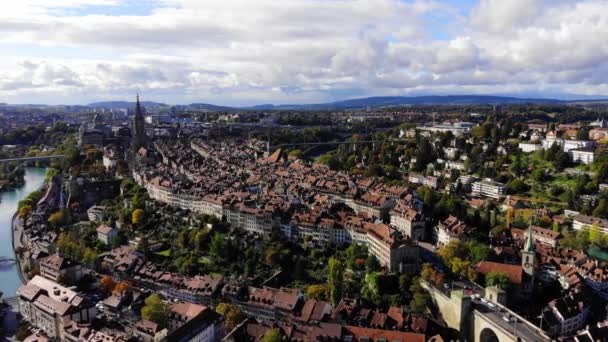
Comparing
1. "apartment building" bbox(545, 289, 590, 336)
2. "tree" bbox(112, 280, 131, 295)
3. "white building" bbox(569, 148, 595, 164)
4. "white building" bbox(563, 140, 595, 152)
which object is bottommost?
"apartment building" bbox(545, 289, 590, 336)

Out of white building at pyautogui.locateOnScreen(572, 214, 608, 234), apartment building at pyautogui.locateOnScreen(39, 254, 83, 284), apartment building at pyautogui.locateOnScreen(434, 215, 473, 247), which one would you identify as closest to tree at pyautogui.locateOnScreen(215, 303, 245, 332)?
apartment building at pyautogui.locateOnScreen(39, 254, 83, 284)

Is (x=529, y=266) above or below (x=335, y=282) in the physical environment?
above

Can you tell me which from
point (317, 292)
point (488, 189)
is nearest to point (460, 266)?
point (317, 292)

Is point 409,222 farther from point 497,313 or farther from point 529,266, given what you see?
point 497,313

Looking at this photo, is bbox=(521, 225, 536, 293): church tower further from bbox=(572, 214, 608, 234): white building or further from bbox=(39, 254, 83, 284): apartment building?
bbox=(39, 254, 83, 284): apartment building

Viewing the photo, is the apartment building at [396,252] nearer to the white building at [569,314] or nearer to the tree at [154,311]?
the white building at [569,314]

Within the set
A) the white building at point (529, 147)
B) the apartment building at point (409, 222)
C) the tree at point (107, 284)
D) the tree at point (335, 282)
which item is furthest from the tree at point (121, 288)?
the white building at point (529, 147)
